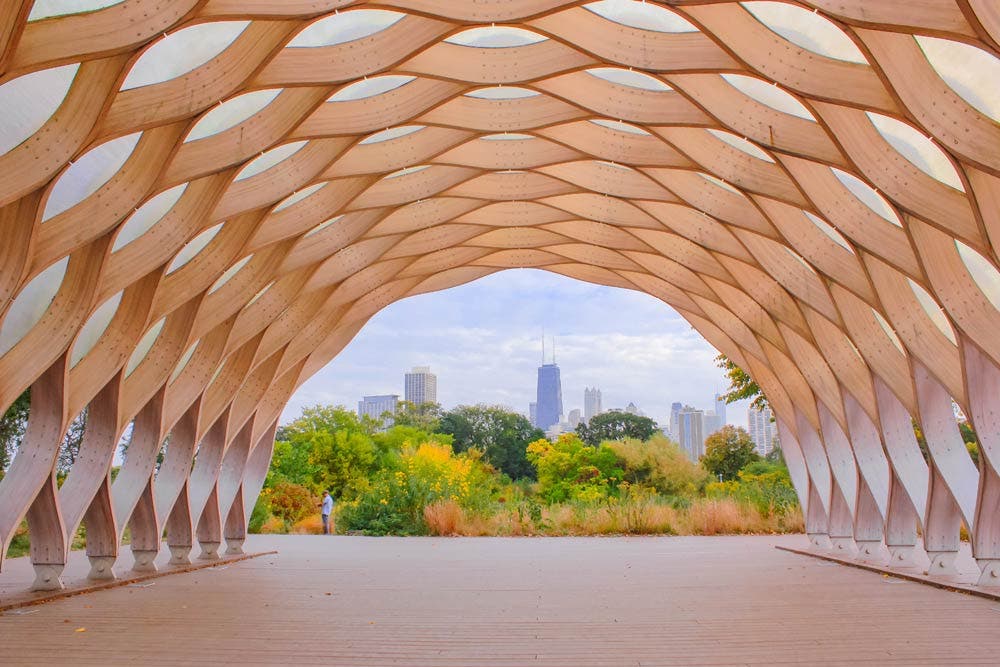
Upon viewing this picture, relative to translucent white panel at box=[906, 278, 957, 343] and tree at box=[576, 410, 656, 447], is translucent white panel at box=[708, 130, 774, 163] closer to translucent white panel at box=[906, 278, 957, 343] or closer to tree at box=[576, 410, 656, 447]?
translucent white panel at box=[906, 278, 957, 343]

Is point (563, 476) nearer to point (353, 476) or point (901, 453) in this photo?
point (353, 476)

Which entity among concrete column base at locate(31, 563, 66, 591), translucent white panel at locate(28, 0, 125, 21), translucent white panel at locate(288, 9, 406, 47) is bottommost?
concrete column base at locate(31, 563, 66, 591)

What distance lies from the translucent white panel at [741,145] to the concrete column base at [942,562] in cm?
963

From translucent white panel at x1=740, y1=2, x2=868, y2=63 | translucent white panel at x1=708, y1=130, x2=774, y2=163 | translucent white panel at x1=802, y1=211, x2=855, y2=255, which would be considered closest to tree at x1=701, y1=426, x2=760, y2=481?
translucent white panel at x1=802, y1=211, x2=855, y2=255

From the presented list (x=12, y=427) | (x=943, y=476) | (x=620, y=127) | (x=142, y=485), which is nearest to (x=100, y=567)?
(x=142, y=485)

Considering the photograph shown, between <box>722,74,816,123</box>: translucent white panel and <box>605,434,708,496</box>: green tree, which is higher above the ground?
<box>722,74,816,123</box>: translucent white panel

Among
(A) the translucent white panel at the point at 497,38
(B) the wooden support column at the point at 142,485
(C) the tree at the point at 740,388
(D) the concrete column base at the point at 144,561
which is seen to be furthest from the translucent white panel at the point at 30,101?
(C) the tree at the point at 740,388

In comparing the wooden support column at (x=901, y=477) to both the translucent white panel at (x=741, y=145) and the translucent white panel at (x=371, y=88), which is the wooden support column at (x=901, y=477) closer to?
the translucent white panel at (x=741, y=145)

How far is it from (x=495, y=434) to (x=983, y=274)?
7432 cm

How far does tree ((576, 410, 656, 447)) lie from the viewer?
294 feet

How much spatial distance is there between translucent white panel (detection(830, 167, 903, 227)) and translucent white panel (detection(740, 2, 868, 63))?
3.84 metres

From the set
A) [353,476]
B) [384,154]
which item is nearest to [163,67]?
[384,154]

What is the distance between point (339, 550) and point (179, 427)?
24.8 feet

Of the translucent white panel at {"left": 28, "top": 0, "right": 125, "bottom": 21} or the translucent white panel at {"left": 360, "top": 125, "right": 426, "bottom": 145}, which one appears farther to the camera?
the translucent white panel at {"left": 360, "top": 125, "right": 426, "bottom": 145}
